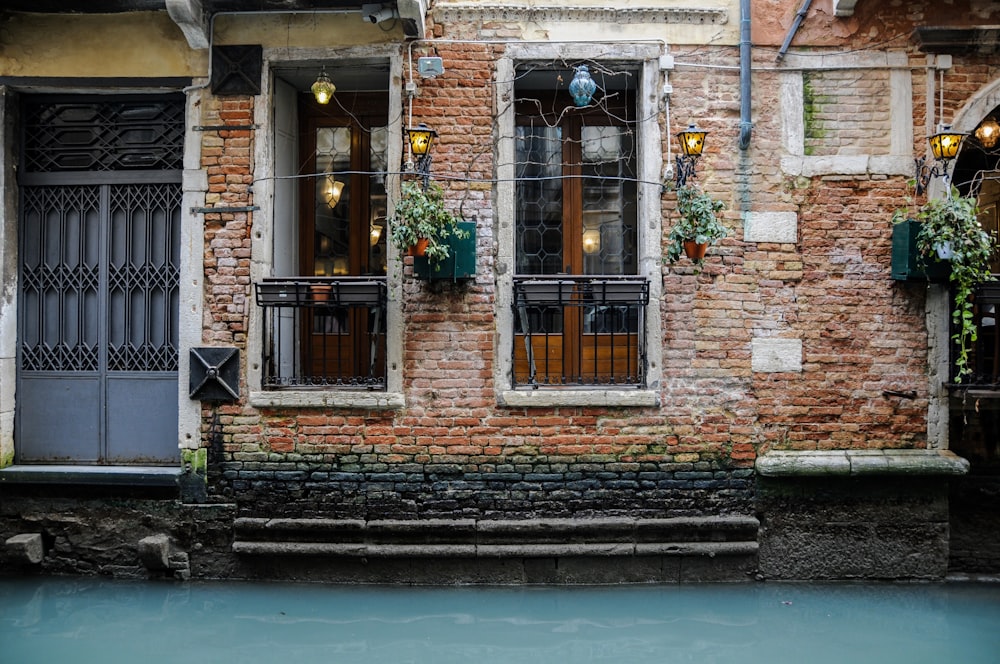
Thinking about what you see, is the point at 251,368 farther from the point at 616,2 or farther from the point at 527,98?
the point at 616,2

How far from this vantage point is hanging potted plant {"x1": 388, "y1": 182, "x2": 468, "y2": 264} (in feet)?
16.3

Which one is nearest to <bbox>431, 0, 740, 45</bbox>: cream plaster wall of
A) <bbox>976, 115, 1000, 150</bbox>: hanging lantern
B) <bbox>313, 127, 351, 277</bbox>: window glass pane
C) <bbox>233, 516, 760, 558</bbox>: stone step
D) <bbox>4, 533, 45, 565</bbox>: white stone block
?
<bbox>313, 127, 351, 277</bbox>: window glass pane

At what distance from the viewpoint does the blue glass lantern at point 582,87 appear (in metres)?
5.16

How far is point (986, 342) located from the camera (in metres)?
6.07

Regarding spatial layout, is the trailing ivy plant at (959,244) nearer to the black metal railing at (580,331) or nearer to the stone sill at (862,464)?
the stone sill at (862,464)

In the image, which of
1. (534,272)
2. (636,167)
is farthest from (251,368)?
(636,167)

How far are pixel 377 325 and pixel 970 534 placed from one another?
17.9 ft

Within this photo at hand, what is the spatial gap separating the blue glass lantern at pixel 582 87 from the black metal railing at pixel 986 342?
3419 mm

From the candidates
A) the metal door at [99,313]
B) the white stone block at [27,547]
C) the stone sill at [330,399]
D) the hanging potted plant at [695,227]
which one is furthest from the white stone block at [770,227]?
the white stone block at [27,547]

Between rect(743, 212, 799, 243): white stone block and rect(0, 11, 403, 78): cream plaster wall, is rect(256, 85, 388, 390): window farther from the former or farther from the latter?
rect(743, 212, 799, 243): white stone block

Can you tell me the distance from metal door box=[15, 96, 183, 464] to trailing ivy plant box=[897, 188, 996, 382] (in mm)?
6083

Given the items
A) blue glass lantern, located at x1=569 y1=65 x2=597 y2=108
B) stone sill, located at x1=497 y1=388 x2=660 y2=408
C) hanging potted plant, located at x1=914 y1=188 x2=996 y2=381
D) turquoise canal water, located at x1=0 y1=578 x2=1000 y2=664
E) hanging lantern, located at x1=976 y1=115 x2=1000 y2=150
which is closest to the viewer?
turquoise canal water, located at x1=0 y1=578 x2=1000 y2=664

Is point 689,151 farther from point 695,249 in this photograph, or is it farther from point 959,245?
point 959,245

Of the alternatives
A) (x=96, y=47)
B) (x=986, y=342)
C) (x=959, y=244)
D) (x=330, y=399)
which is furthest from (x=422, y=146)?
(x=986, y=342)
